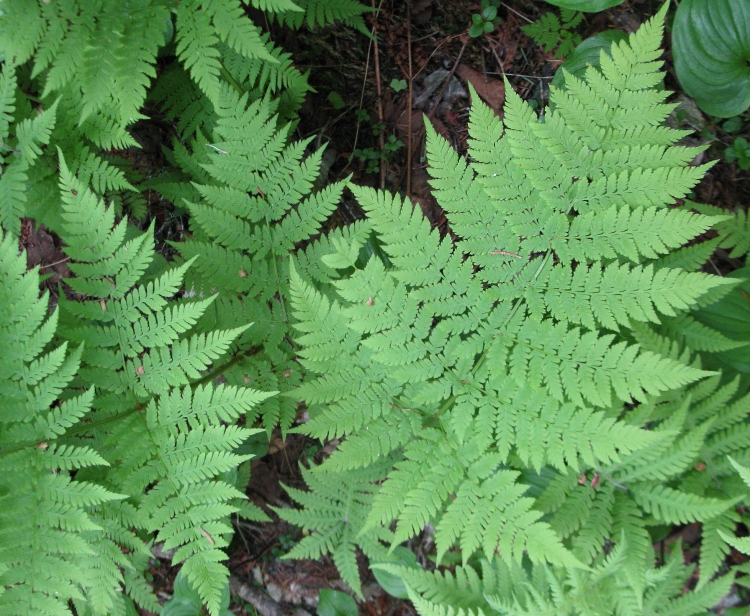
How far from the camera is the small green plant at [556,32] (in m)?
3.54

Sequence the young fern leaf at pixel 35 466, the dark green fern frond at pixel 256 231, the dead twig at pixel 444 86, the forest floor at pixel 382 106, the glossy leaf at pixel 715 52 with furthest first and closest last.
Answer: the dead twig at pixel 444 86
the forest floor at pixel 382 106
the dark green fern frond at pixel 256 231
the glossy leaf at pixel 715 52
the young fern leaf at pixel 35 466

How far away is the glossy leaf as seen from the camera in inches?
113

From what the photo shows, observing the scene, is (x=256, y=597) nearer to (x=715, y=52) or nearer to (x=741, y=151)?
(x=741, y=151)

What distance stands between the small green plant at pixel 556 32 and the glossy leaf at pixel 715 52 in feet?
2.31

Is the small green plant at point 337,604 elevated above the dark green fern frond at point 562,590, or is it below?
below

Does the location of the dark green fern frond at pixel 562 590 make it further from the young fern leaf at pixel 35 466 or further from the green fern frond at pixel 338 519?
the young fern leaf at pixel 35 466

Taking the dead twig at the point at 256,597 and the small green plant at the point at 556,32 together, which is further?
the dead twig at the point at 256,597

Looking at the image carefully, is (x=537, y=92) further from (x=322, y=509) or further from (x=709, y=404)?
(x=322, y=509)

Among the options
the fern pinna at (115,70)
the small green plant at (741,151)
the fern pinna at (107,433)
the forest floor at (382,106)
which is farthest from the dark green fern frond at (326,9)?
the small green plant at (741,151)

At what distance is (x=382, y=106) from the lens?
407cm

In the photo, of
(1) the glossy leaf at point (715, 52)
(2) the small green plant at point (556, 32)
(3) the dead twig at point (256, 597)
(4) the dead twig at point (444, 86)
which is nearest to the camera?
(1) the glossy leaf at point (715, 52)

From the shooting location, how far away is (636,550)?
2.79 meters

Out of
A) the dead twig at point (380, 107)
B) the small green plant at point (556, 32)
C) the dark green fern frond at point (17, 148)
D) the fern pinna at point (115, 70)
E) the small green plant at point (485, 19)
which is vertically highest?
the small green plant at point (556, 32)

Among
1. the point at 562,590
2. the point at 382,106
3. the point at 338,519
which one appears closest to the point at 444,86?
the point at 382,106
